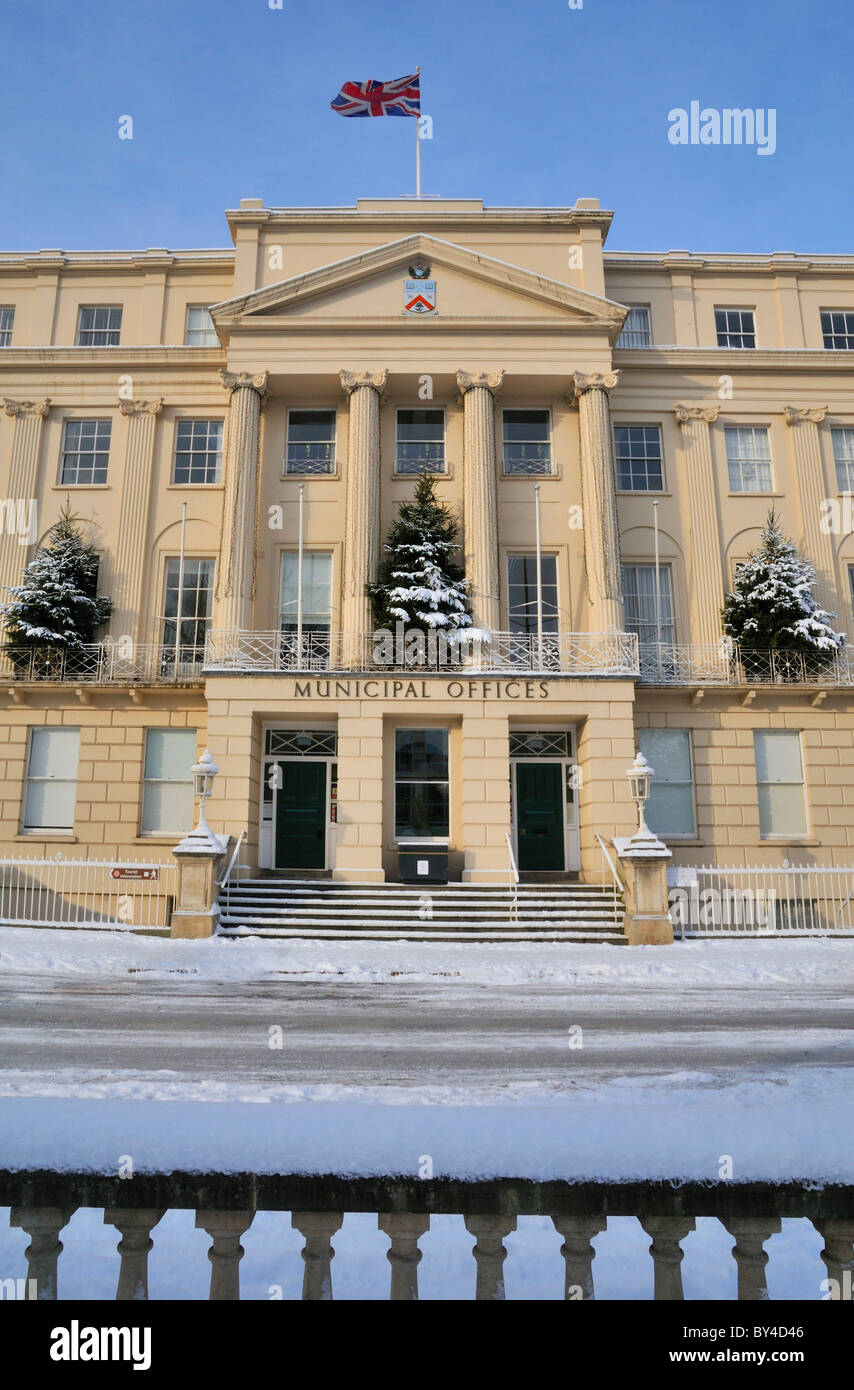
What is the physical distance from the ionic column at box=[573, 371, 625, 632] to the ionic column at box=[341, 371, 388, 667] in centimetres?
536

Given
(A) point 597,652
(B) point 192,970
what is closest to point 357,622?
(A) point 597,652

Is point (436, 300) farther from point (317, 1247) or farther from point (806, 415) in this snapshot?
point (317, 1247)

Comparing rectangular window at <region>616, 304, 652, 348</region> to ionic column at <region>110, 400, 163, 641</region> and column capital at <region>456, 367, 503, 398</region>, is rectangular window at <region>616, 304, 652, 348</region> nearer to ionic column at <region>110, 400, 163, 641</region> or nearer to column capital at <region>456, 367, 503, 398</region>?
column capital at <region>456, 367, 503, 398</region>

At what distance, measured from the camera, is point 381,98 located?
82.3 feet

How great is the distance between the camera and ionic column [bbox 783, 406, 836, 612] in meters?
26.2

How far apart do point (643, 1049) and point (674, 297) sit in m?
24.8

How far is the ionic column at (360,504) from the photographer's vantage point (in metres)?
23.3

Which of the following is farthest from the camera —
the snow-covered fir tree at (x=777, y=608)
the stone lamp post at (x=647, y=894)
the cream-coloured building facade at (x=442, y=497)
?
the snow-covered fir tree at (x=777, y=608)

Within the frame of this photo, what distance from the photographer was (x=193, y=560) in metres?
26.5

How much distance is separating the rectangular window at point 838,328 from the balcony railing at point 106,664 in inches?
806

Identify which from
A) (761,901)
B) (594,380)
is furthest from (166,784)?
(594,380)

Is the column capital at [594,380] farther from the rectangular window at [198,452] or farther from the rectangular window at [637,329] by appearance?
the rectangular window at [198,452]

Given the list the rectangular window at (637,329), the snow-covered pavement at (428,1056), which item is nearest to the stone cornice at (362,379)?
the rectangular window at (637,329)
